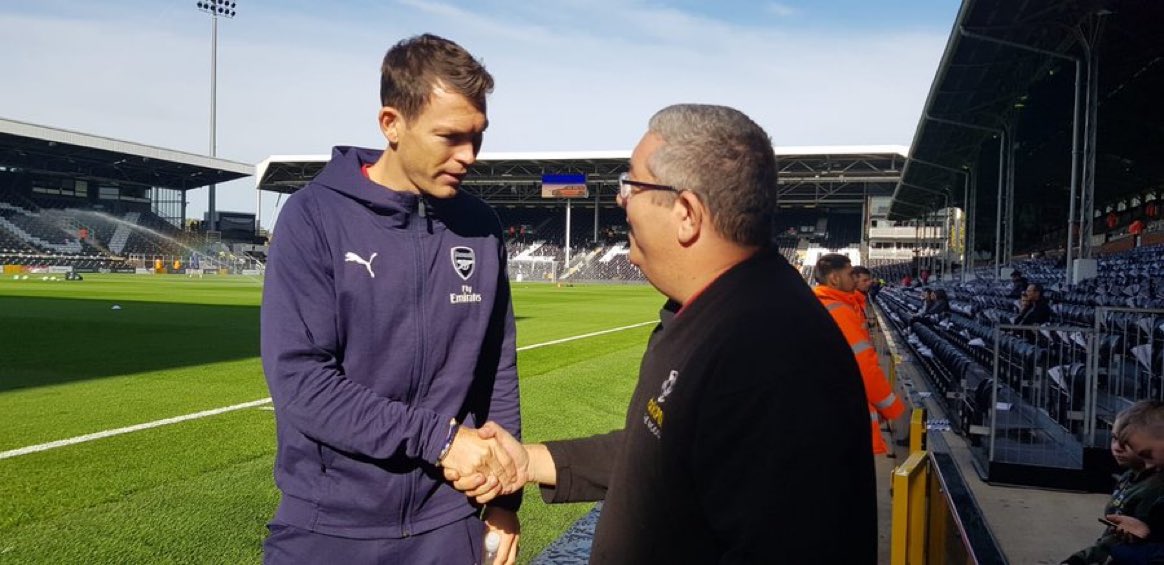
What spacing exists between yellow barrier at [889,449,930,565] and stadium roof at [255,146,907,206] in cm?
4683

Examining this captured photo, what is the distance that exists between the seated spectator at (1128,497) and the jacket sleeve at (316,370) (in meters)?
2.75

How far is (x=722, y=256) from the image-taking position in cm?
128

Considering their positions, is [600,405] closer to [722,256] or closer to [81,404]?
[81,404]

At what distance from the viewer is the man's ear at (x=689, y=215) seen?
1277 mm

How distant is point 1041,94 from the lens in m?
23.8

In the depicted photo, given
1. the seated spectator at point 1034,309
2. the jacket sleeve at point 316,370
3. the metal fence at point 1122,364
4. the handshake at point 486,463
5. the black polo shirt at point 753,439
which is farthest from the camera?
the seated spectator at point 1034,309

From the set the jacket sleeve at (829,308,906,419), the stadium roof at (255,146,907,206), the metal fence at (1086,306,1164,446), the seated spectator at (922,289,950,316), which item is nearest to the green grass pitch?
the jacket sleeve at (829,308,906,419)

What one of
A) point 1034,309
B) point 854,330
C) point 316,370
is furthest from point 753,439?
point 1034,309

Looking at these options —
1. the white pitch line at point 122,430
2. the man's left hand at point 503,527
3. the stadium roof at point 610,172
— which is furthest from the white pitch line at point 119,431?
the stadium roof at point 610,172

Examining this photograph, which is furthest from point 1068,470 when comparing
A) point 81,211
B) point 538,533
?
point 81,211

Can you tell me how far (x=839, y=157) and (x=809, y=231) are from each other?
1707 centimetres

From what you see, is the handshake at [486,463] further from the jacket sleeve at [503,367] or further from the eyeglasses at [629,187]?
the eyeglasses at [629,187]

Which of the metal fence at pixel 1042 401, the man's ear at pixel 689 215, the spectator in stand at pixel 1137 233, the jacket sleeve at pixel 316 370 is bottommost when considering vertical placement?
the metal fence at pixel 1042 401

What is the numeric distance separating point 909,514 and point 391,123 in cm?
221
